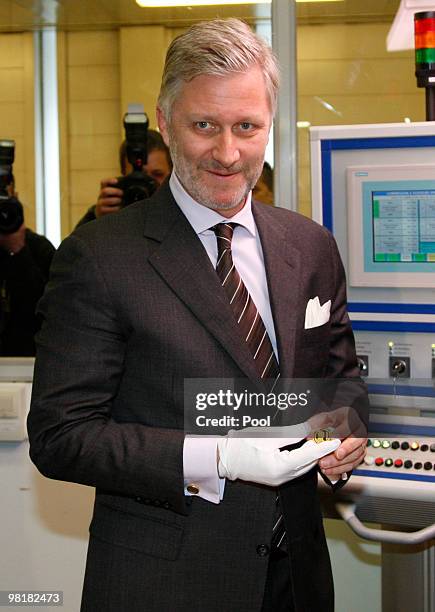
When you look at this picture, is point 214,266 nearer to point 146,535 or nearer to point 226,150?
point 226,150

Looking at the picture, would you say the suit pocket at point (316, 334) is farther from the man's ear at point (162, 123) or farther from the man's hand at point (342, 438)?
the man's ear at point (162, 123)

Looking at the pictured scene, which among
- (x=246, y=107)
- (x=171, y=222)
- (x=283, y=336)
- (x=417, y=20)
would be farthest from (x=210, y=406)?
(x=417, y=20)

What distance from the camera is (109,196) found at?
2.48 m

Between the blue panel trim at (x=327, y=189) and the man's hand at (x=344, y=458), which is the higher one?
the blue panel trim at (x=327, y=189)

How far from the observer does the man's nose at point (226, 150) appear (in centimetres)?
136

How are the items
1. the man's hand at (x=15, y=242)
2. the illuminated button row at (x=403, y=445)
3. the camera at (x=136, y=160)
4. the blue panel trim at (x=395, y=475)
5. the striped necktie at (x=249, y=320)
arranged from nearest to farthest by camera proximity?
1. the striped necktie at (x=249, y=320)
2. the blue panel trim at (x=395, y=475)
3. the illuminated button row at (x=403, y=445)
4. the camera at (x=136, y=160)
5. the man's hand at (x=15, y=242)

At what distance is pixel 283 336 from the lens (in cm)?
141

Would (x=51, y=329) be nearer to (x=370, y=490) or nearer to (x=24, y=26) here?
(x=370, y=490)

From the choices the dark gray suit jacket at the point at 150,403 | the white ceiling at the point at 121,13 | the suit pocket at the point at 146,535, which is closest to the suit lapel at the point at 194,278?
the dark gray suit jacket at the point at 150,403

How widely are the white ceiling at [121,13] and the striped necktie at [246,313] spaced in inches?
52.7

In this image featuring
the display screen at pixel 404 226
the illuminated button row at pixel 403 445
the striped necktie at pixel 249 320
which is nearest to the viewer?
the striped necktie at pixel 249 320

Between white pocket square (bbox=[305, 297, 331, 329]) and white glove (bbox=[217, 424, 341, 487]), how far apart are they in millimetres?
228

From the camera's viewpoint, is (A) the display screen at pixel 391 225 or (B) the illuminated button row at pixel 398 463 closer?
(B) the illuminated button row at pixel 398 463

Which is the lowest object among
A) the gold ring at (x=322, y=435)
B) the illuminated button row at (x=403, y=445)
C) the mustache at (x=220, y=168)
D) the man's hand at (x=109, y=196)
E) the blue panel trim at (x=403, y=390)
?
the illuminated button row at (x=403, y=445)
